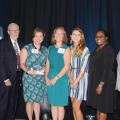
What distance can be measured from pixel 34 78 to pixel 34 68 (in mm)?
141

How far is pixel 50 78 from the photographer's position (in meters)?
4.82

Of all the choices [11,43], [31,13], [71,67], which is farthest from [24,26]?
[71,67]

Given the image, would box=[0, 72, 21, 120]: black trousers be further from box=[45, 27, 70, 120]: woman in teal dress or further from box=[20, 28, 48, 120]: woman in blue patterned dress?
box=[45, 27, 70, 120]: woman in teal dress

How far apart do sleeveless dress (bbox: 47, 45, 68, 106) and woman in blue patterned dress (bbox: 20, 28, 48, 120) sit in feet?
0.49

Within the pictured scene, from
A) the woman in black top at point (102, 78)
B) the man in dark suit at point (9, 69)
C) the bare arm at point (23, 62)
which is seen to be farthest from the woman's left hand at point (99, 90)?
the man in dark suit at point (9, 69)

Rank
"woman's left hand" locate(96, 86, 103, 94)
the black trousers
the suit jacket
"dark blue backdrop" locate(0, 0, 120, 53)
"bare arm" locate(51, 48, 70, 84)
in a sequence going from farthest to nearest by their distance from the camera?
1. "dark blue backdrop" locate(0, 0, 120, 53)
2. the black trousers
3. the suit jacket
4. "woman's left hand" locate(96, 86, 103, 94)
5. "bare arm" locate(51, 48, 70, 84)

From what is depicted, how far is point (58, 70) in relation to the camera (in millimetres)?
4801

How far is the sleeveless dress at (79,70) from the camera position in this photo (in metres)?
4.81

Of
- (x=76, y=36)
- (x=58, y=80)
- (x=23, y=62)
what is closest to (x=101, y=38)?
(x=76, y=36)

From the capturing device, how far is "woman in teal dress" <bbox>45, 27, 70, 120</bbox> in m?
4.77

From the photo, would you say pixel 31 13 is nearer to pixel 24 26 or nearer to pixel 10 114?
pixel 24 26

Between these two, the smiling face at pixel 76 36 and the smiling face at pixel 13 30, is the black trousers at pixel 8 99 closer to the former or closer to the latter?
the smiling face at pixel 13 30

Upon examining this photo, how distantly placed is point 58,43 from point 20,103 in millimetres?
1809

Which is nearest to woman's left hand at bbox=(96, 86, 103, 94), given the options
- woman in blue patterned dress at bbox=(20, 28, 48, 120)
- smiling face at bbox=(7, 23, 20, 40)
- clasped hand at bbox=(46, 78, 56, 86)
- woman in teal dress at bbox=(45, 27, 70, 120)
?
woman in teal dress at bbox=(45, 27, 70, 120)
